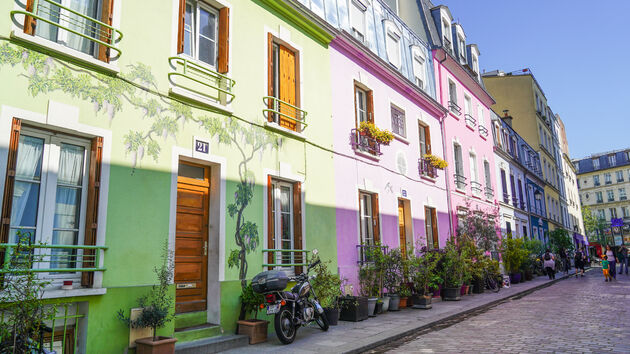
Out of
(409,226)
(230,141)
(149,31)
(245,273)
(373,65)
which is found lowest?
(245,273)

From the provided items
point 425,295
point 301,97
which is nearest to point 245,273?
point 301,97

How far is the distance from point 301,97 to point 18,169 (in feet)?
19.7

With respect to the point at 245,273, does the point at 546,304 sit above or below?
below

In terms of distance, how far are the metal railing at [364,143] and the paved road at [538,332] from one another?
504cm

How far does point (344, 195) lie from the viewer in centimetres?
1116

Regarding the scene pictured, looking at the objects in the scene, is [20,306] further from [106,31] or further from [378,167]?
[378,167]

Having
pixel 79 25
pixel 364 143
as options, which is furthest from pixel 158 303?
pixel 364 143

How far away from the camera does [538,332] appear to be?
7902 millimetres

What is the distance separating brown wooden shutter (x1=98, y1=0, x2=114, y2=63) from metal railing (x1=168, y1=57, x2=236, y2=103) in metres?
0.98

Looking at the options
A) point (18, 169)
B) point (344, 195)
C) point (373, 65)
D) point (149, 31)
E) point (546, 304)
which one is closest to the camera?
point (18, 169)

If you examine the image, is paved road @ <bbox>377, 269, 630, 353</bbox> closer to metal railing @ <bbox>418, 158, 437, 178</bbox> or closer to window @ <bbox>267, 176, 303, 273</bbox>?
window @ <bbox>267, 176, 303, 273</bbox>

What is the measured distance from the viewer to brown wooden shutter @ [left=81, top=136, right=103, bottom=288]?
18.9ft

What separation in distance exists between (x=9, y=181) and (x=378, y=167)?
30.7 feet

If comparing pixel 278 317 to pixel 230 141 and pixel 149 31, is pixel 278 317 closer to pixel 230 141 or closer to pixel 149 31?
pixel 230 141
